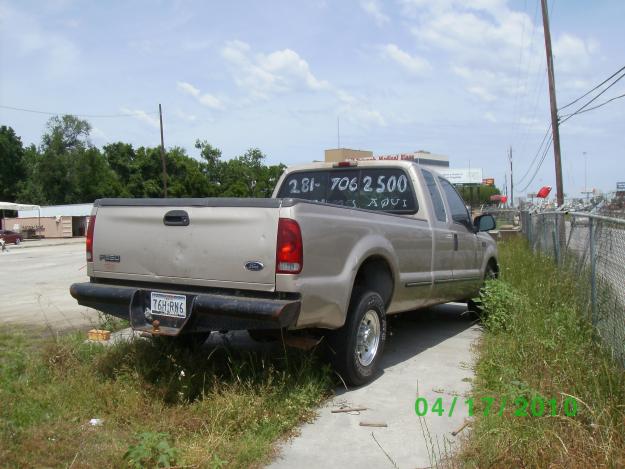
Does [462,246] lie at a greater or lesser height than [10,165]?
lesser

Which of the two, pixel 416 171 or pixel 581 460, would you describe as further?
pixel 416 171

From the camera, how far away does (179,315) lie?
4.23 m

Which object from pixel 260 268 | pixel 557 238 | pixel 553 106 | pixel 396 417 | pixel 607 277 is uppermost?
pixel 553 106

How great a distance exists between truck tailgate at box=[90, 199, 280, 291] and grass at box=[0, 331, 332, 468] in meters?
0.72

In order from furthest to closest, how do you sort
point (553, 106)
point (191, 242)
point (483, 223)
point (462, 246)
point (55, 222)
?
point (55, 222), point (553, 106), point (483, 223), point (462, 246), point (191, 242)

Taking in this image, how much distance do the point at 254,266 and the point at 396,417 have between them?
4.96 ft

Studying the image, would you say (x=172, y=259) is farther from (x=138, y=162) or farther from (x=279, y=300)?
(x=138, y=162)

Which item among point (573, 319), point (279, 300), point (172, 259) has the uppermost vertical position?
point (172, 259)

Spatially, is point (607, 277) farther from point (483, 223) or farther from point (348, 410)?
point (348, 410)

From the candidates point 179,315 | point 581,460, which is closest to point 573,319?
point 581,460

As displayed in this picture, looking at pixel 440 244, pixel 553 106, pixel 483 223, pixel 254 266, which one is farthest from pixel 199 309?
pixel 553 106

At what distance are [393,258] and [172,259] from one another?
1961 mm

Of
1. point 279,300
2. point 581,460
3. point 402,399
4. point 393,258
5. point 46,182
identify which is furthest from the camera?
point 46,182
